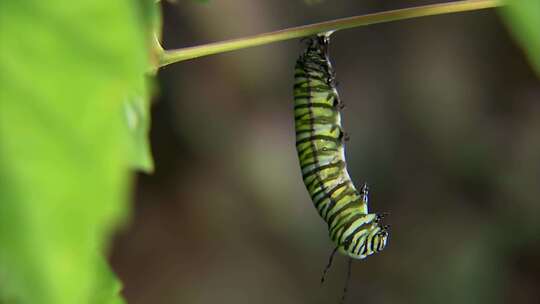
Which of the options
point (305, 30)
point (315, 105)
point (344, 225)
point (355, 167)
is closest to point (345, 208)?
point (344, 225)

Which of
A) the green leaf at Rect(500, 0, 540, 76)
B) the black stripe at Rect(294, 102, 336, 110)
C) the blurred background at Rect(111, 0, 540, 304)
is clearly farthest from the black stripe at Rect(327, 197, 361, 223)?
the blurred background at Rect(111, 0, 540, 304)

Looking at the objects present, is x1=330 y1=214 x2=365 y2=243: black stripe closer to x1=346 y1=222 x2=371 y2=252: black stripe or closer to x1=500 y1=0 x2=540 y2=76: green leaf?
x1=346 y1=222 x2=371 y2=252: black stripe

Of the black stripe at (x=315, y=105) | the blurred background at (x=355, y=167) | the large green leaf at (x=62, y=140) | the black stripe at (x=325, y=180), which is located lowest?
the blurred background at (x=355, y=167)

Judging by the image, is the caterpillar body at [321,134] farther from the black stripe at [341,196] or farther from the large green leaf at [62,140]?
the large green leaf at [62,140]

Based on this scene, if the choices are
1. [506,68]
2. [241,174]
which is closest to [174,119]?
[241,174]

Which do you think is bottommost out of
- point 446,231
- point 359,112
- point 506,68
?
point 446,231

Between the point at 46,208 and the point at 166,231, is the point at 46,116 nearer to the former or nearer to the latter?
the point at 46,208

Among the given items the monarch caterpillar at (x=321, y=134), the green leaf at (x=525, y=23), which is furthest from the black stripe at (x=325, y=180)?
the green leaf at (x=525, y=23)

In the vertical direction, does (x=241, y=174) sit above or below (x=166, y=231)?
above
